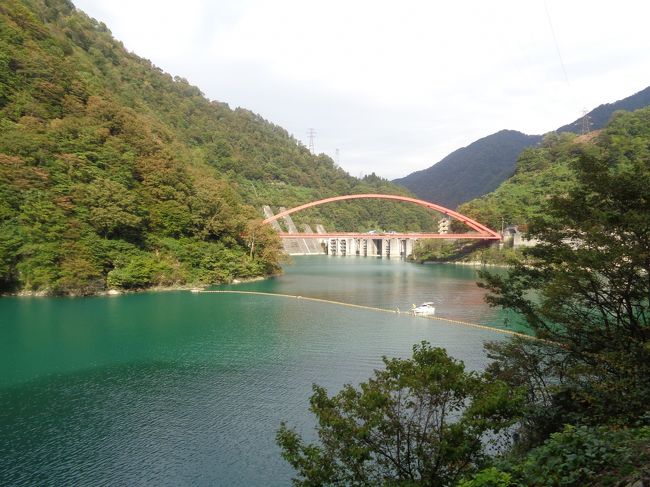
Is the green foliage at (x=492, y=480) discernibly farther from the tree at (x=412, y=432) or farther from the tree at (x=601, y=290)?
the tree at (x=601, y=290)

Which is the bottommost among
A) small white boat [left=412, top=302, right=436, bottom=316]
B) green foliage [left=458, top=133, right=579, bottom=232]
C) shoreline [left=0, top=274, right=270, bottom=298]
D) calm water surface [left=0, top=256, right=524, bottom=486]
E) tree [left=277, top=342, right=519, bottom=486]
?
calm water surface [left=0, top=256, right=524, bottom=486]

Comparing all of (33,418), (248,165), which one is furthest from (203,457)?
(248,165)

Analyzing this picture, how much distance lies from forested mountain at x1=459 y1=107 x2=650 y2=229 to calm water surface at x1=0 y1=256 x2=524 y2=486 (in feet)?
84.5

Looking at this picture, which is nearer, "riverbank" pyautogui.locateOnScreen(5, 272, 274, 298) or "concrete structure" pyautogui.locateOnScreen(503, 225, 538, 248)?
"riverbank" pyautogui.locateOnScreen(5, 272, 274, 298)

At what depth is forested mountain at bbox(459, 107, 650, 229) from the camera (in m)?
39.4

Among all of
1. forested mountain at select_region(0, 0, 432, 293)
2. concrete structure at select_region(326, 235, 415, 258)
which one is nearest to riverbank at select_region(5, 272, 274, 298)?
forested mountain at select_region(0, 0, 432, 293)

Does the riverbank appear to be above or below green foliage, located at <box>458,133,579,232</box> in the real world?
below

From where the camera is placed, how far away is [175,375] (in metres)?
10.2

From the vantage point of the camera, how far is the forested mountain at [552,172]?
39.4 metres

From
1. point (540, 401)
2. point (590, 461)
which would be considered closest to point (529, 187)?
point (540, 401)

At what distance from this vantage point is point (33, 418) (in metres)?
7.79

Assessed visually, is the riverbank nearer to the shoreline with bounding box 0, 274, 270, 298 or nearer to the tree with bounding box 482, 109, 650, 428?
the shoreline with bounding box 0, 274, 270, 298

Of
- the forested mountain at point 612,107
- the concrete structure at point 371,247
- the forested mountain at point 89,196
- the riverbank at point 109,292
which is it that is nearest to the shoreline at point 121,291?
the riverbank at point 109,292

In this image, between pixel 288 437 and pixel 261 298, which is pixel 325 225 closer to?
pixel 261 298
